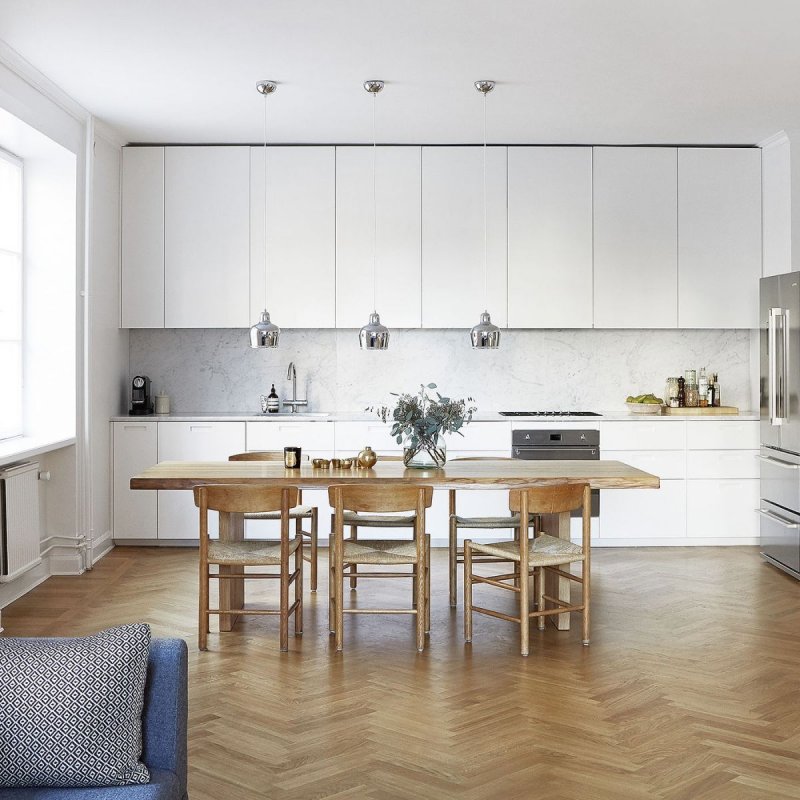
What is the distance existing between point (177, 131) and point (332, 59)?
198 centimetres

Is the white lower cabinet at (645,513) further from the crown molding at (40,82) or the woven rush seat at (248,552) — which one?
the crown molding at (40,82)

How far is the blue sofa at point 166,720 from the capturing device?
2197 millimetres

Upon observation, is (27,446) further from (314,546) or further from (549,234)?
(549,234)

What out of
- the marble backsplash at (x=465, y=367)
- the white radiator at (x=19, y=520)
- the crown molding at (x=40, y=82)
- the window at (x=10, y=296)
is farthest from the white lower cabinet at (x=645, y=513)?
the crown molding at (x=40, y=82)

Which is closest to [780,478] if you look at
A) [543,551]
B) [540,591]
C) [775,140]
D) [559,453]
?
[559,453]

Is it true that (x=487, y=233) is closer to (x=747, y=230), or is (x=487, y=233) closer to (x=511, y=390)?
(x=511, y=390)

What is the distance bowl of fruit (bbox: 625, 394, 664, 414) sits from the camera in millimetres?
6887

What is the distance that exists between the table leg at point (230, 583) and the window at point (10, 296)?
175 cm

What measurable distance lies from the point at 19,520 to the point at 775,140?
18.4 feet

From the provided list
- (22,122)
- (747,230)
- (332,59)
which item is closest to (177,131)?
(22,122)

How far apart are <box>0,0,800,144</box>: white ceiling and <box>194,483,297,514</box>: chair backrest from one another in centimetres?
216

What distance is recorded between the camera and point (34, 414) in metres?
5.88

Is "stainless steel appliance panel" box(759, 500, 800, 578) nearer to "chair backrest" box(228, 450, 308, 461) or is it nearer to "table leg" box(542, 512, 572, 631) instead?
"table leg" box(542, 512, 572, 631)

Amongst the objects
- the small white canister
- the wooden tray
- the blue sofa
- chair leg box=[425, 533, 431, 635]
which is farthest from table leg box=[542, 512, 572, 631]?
the small white canister
